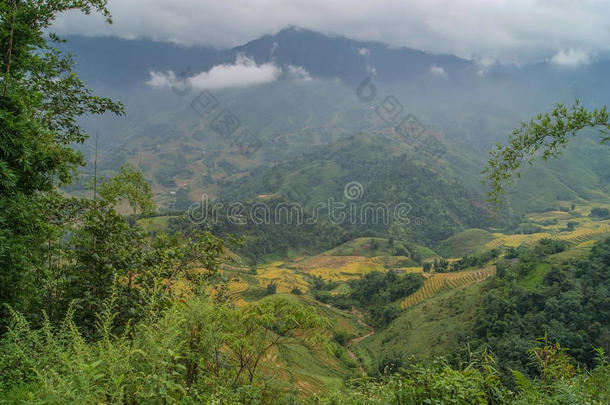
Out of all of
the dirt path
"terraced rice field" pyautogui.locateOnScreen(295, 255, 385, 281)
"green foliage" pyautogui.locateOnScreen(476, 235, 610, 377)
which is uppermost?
"green foliage" pyautogui.locateOnScreen(476, 235, 610, 377)

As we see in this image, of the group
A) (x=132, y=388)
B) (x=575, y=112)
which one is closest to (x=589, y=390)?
(x=575, y=112)

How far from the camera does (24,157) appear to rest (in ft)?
13.1

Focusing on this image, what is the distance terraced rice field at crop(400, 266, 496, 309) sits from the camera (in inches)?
1797

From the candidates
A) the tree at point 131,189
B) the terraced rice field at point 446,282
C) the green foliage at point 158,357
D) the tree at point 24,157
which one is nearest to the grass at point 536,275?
the terraced rice field at point 446,282

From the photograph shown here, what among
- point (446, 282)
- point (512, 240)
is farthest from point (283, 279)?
point (512, 240)

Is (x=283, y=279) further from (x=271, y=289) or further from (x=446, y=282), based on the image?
(x=446, y=282)

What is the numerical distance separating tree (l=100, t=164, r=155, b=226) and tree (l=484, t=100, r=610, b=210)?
21.0ft

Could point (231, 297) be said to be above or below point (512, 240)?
above

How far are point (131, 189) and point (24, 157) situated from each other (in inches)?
100

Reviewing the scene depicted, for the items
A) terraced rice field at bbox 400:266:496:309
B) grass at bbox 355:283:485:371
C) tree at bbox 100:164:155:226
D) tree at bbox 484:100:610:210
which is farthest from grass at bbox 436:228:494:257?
tree at bbox 100:164:155:226

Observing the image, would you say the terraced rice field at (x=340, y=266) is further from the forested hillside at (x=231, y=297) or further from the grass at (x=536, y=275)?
the grass at (x=536, y=275)

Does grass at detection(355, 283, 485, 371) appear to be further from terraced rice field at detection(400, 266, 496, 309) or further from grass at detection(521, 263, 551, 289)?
terraced rice field at detection(400, 266, 496, 309)

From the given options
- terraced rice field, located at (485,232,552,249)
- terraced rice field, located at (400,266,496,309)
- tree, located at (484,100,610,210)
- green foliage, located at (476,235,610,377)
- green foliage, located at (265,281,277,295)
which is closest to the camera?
tree, located at (484,100,610,210)

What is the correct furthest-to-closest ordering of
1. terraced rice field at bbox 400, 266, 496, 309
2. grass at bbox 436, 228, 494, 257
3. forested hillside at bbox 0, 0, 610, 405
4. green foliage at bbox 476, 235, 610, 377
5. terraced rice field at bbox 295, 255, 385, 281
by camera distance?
grass at bbox 436, 228, 494, 257
terraced rice field at bbox 295, 255, 385, 281
terraced rice field at bbox 400, 266, 496, 309
green foliage at bbox 476, 235, 610, 377
forested hillside at bbox 0, 0, 610, 405
